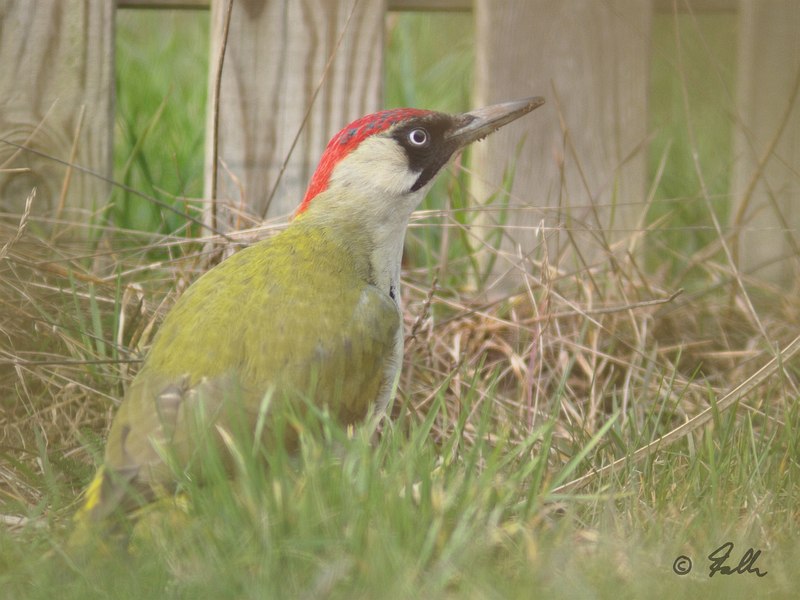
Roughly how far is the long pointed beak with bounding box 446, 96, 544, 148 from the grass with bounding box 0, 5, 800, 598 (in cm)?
42

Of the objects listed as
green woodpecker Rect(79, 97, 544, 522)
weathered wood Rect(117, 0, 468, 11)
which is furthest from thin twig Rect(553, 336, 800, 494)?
weathered wood Rect(117, 0, 468, 11)

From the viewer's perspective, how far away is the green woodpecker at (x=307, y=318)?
7.63 feet

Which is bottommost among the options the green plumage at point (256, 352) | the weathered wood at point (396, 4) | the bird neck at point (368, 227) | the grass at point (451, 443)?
the grass at point (451, 443)

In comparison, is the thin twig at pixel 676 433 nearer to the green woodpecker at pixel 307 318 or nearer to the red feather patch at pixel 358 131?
the green woodpecker at pixel 307 318

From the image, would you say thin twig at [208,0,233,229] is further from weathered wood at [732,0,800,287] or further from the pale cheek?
weathered wood at [732,0,800,287]

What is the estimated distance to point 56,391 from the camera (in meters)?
3.17

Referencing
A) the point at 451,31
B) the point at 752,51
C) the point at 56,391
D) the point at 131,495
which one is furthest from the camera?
the point at 451,31

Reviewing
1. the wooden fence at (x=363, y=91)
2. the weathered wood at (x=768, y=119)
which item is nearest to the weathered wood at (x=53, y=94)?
the wooden fence at (x=363, y=91)

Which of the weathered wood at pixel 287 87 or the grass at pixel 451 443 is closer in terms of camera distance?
the grass at pixel 451 443

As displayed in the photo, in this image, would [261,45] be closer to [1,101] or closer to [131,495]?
[1,101]

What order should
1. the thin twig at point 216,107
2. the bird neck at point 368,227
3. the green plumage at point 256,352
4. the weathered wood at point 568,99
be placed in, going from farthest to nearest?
the weathered wood at point 568,99 < the thin twig at point 216,107 < the bird neck at point 368,227 < the green plumage at point 256,352

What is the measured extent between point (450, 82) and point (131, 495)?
126 inches

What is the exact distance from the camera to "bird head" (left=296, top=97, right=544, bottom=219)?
290 cm

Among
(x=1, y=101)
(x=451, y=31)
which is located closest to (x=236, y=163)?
(x=1, y=101)
